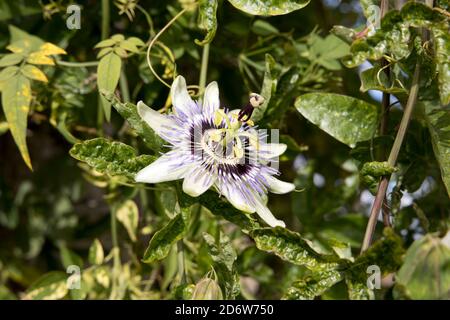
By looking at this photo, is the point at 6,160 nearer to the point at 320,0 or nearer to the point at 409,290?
the point at 320,0

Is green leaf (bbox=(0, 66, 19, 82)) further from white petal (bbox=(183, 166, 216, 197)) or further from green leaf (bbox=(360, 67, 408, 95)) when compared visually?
green leaf (bbox=(360, 67, 408, 95))

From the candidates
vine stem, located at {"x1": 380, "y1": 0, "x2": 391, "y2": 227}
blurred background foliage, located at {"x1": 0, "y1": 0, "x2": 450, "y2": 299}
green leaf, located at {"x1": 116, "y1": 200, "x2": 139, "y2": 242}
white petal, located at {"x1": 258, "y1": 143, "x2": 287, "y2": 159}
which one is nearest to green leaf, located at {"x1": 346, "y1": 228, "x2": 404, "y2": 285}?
blurred background foliage, located at {"x1": 0, "y1": 0, "x2": 450, "y2": 299}

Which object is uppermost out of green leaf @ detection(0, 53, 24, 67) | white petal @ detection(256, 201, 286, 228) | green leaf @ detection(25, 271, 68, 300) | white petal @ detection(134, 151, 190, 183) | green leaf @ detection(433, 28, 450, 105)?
green leaf @ detection(433, 28, 450, 105)

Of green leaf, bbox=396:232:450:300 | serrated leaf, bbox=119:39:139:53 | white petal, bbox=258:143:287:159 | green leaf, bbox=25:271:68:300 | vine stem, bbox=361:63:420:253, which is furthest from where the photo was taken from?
green leaf, bbox=25:271:68:300

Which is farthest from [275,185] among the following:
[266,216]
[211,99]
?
[211,99]

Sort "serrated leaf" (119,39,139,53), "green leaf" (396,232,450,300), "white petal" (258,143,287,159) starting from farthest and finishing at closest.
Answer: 1. "serrated leaf" (119,39,139,53)
2. "white petal" (258,143,287,159)
3. "green leaf" (396,232,450,300)

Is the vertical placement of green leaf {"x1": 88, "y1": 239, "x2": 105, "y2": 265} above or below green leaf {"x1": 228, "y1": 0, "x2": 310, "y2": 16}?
below
